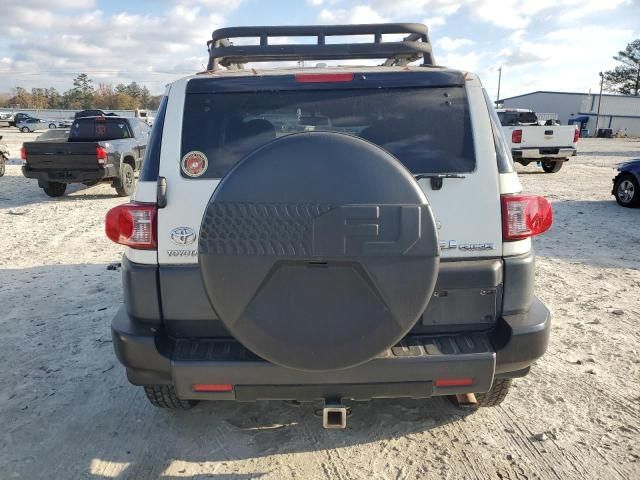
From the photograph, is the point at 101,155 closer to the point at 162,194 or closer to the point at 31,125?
the point at 162,194

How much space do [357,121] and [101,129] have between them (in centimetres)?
1175

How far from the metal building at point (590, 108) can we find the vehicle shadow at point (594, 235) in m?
59.2

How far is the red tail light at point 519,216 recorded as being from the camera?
7.79ft

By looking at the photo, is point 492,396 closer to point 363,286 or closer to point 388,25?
point 363,286

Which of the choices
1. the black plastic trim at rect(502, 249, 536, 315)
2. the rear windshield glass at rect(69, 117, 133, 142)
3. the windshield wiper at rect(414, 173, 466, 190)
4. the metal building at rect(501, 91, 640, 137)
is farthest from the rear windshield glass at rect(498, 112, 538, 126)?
the metal building at rect(501, 91, 640, 137)

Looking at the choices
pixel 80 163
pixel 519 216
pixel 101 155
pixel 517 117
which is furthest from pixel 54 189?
pixel 517 117

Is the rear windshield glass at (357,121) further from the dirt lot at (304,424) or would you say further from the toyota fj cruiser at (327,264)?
the dirt lot at (304,424)

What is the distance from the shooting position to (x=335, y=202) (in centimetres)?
193

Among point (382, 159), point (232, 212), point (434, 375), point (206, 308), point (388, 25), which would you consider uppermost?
point (388, 25)

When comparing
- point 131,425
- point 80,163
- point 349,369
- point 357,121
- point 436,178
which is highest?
point 357,121

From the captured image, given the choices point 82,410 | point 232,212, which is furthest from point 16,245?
point 232,212

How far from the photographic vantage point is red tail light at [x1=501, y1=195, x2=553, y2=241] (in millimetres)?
2373

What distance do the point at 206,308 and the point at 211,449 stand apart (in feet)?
3.06

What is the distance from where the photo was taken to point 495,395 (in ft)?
9.46
